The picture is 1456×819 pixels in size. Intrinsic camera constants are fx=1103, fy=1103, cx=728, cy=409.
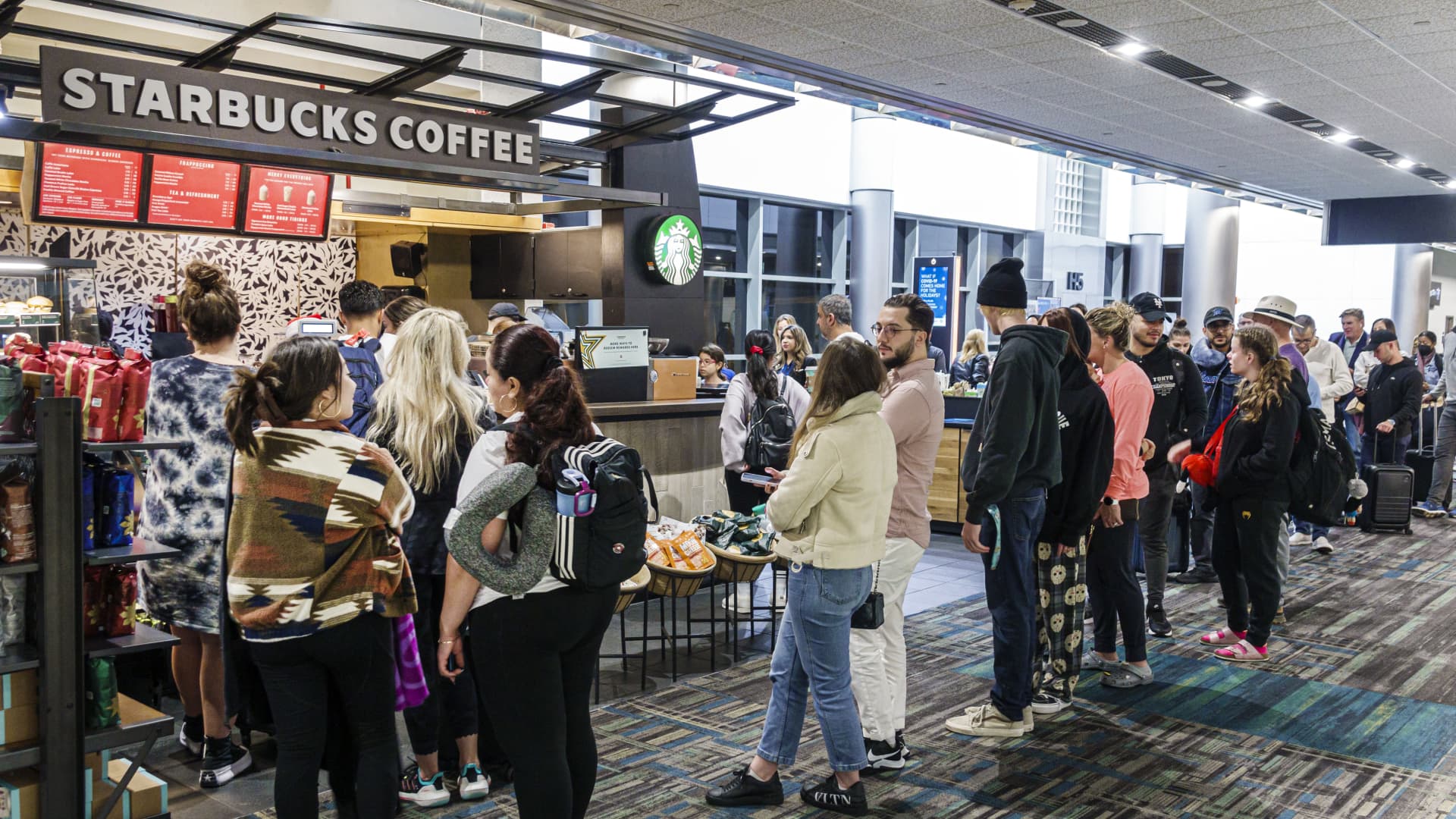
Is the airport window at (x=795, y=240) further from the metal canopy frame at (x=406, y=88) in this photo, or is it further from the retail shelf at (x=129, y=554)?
the retail shelf at (x=129, y=554)

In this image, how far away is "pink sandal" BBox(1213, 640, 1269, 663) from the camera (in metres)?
5.33

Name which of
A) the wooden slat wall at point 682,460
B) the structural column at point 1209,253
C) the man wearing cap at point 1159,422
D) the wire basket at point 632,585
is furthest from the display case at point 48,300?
the structural column at point 1209,253

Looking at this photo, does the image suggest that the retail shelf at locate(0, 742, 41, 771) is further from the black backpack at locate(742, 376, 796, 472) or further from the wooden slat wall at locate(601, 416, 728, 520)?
the wooden slat wall at locate(601, 416, 728, 520)

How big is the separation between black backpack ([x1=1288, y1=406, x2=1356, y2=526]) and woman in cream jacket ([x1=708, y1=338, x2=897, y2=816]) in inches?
113

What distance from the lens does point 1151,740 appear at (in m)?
4.25

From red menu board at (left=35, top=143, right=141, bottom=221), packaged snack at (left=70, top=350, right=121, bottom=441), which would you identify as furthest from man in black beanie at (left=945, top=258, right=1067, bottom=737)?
red menu board at (left=35, top=143, right=141, bottom=221)

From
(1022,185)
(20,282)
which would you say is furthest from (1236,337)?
(1022,185)

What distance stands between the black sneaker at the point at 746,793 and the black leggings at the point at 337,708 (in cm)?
108

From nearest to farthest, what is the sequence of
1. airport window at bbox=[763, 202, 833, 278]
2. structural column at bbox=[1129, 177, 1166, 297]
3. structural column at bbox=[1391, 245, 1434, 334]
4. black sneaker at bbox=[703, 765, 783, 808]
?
black sneaker at bbox=[703, 765, 783, 808], airport window at bbox=[763, 202, 833, 278], structural column at bbox=[1391, 245, 1434, 334], structural column at bbox=[1129, 177, 1166, 297]

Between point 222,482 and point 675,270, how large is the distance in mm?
5428

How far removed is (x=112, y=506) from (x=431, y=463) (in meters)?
0.86

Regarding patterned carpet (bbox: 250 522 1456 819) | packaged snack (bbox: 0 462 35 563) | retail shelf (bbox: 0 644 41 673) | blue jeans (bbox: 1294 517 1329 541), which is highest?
packaged snack (bbox: 0 462 35 563)

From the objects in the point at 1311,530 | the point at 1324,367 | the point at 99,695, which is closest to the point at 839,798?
the point at 99,695

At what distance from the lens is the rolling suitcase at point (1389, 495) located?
346 inches
